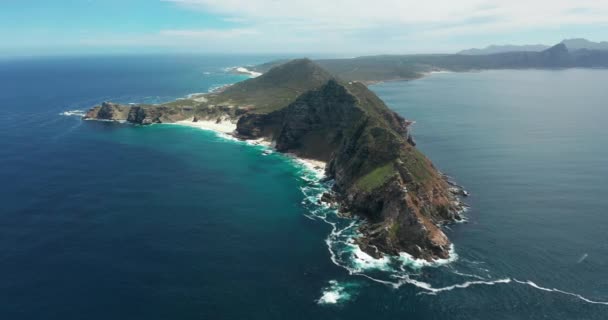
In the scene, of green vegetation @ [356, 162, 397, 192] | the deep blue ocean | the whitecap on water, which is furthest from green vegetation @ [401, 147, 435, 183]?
the whitecap on water

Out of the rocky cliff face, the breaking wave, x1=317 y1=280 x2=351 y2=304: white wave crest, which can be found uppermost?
the rocky cliff face

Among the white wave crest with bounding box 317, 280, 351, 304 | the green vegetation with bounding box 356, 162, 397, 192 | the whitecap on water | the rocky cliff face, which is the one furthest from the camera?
the green vegetation with bounding box 356, 162, 397, 192

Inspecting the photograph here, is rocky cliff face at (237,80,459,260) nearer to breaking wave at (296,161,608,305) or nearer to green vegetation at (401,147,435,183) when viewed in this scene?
green vegetation at (401,147,435,183)

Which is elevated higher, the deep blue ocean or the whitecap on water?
the deep blue ocean

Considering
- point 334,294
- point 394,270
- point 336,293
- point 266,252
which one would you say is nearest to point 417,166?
point 394,270

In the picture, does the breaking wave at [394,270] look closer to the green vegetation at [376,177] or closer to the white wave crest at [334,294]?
the white wave crest at [334,294]

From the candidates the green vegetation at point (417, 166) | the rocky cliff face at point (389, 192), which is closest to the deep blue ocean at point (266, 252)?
the rocky cliff face at point (389, 192)

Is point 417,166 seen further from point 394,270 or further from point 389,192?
point 394,270

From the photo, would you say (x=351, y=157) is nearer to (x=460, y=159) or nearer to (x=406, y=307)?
(x=460, y=159)

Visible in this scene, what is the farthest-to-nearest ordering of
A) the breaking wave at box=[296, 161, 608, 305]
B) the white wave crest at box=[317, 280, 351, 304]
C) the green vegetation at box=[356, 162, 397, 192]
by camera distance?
the green vegetation at box=[356, 162, 397, 192] → the breaking wave at box=[296, 161, 608, 305] → the white wave crest at box=[317, 280, 351, 304]

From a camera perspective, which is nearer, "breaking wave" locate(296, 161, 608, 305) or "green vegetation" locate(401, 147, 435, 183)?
"breaking wave" locate(296, 161, 608, 305)
